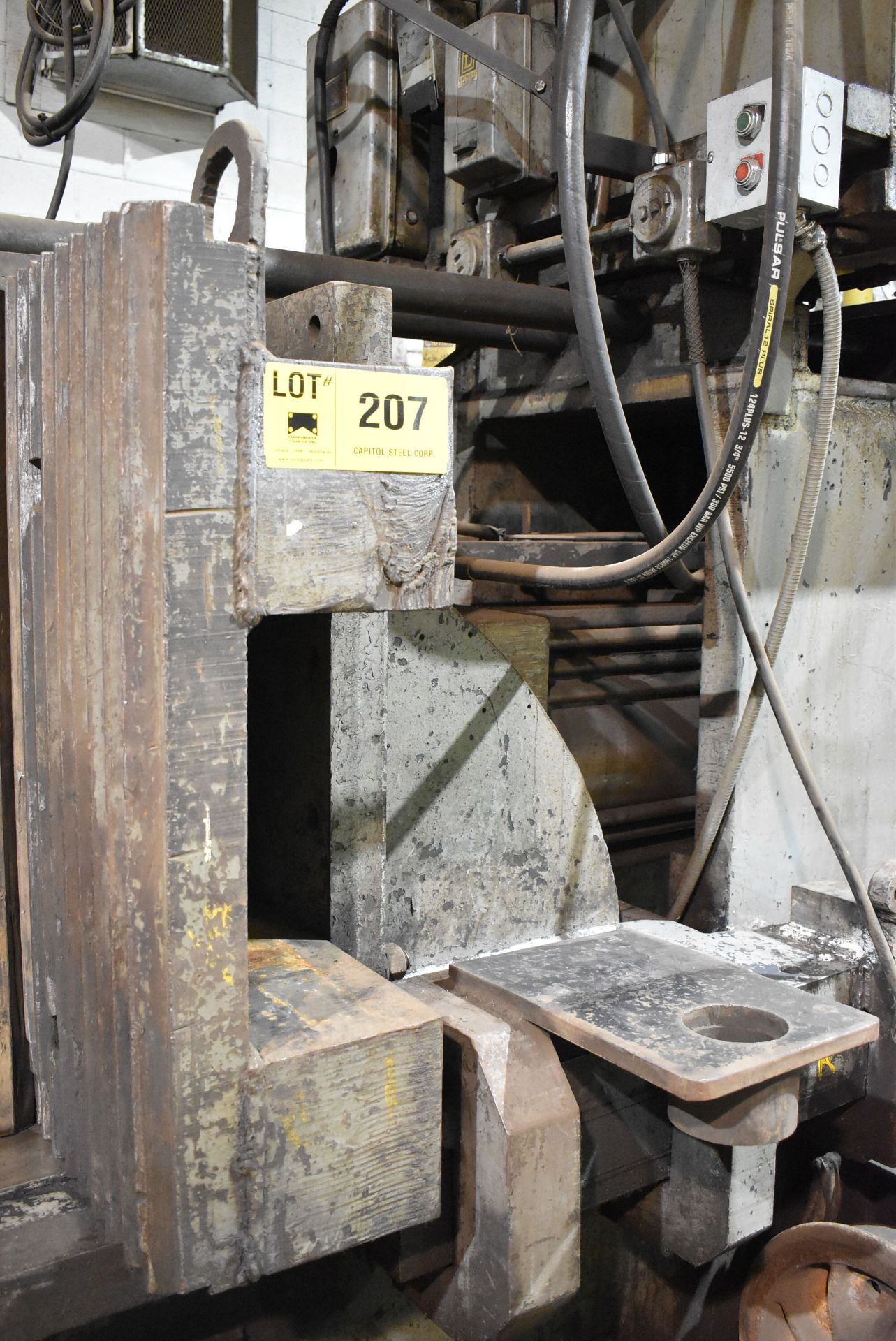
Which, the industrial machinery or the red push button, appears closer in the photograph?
the industrial machinery

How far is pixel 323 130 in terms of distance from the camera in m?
1.95

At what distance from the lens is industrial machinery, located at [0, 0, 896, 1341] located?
0.77m

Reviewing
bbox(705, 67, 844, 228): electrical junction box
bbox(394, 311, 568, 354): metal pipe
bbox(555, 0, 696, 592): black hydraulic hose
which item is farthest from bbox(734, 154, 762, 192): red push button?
bbox(394, 311, 568, 354): metal pipe

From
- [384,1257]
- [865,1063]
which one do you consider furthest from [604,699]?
[384,1257]

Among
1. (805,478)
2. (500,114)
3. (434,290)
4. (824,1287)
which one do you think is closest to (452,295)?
(434,290)

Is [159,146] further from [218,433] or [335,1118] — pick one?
[335,1118]

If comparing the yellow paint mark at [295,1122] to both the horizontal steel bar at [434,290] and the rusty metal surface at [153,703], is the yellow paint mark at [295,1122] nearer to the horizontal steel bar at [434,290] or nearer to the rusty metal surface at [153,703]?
the rusty metal surface at [153,703]

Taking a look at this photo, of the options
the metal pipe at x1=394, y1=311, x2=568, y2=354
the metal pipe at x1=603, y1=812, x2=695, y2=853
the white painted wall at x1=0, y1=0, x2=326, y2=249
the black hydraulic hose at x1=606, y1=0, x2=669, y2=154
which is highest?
the white painted wall at x1=0, y1=0, x2=326, y2=249

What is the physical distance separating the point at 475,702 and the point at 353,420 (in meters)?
0.51

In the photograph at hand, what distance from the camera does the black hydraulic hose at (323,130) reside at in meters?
1.93

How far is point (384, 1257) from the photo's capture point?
3.43ft

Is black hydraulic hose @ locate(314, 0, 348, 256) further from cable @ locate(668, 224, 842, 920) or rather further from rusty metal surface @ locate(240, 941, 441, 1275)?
rusty metal surface @ locate(240, 941, 441, 1275)

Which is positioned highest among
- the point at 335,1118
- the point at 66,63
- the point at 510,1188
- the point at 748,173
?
the point at 66,63

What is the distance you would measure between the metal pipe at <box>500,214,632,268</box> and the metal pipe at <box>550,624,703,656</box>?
58 cm
